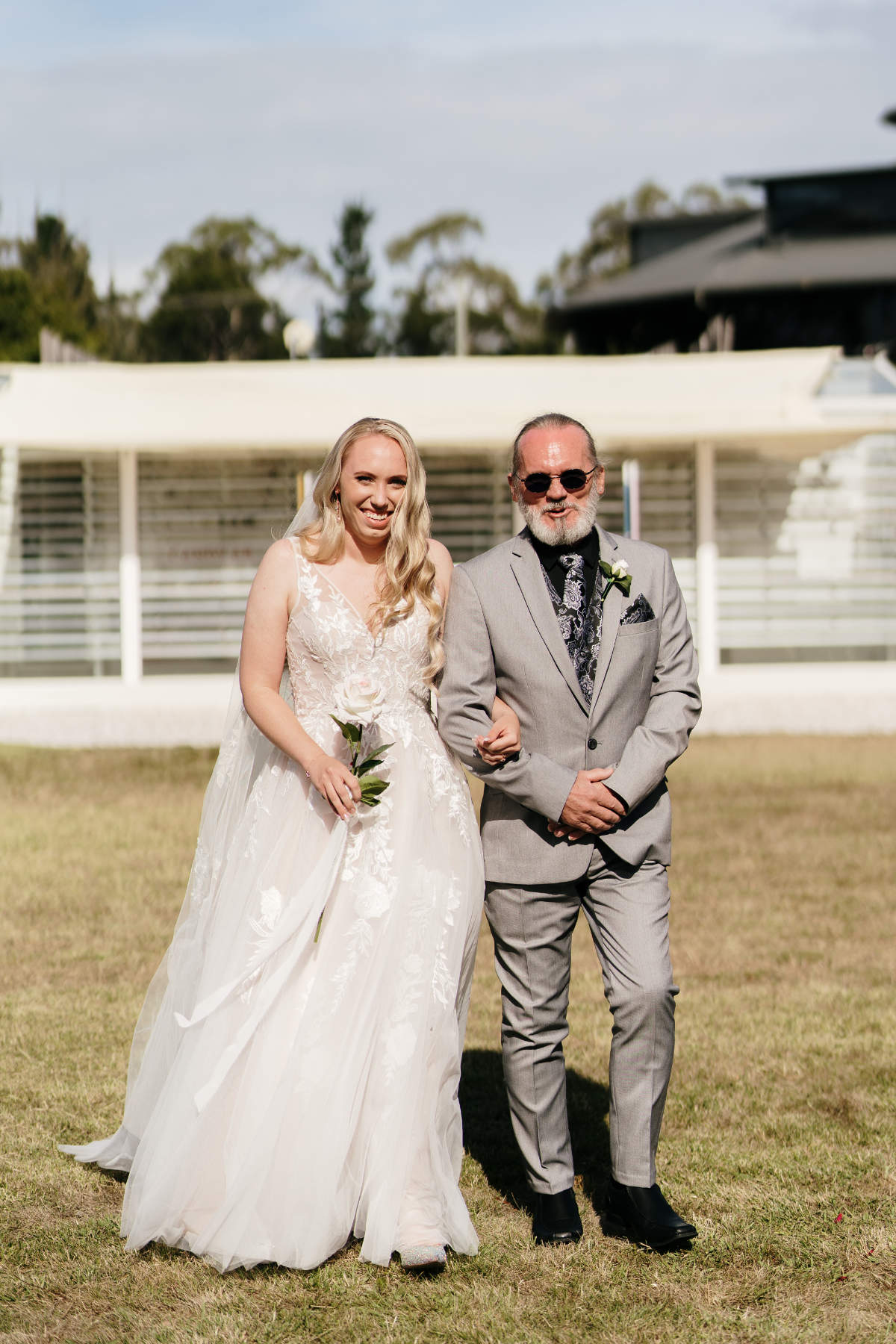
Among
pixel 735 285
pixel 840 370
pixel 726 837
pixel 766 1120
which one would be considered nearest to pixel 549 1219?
pixel 766 1120

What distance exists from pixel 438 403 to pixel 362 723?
1448 cm

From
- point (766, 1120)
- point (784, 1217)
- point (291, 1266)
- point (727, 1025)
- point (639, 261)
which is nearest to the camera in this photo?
point (291, 1266)

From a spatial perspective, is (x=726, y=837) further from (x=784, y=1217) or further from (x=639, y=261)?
(x=639, y=261)

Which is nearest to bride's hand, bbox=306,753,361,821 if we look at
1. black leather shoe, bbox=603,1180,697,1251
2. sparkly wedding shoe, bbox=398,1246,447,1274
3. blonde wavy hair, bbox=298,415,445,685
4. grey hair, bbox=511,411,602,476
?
blonde wavy hair, bbox=298,415,445,685

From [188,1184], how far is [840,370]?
16.9 metres

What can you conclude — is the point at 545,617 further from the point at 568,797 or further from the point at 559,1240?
the point at 559,1240

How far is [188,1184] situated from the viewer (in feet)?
13.1

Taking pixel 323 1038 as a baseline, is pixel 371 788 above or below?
above

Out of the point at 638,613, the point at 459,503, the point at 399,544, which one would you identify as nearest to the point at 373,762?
the point at 399,544

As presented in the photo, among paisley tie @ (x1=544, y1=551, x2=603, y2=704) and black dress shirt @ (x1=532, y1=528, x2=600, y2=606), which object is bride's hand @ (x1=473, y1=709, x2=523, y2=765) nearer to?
paisley tie @ (x1=544, y1=551, x2=603, y2=704)

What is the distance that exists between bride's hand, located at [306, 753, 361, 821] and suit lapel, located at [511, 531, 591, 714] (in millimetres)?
608

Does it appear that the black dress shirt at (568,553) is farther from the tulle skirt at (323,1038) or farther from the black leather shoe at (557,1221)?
the black leather shoe at (557,1221)

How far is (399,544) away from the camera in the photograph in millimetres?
4188

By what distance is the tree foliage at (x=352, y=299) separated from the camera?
61.0 m
